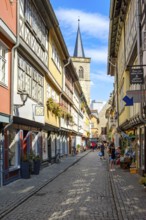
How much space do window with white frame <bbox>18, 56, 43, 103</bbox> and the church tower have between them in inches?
2585

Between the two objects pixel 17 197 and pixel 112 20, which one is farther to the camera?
pixel 112 20

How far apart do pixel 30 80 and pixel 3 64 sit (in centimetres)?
429

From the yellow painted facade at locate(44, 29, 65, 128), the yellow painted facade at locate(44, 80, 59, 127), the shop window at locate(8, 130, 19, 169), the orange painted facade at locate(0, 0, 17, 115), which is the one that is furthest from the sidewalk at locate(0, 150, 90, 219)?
the yellow painted facade at locate(44, 29, 65, 128)

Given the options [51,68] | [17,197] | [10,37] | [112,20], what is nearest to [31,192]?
[17,197]

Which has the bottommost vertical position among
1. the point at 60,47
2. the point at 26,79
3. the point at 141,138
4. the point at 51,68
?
the point at 141,138

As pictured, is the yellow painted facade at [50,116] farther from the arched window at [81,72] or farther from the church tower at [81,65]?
the arched window at [81,72]

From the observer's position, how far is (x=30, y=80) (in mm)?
17125

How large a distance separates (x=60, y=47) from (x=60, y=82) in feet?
8.60

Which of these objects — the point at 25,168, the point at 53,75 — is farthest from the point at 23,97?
the point at 53,75

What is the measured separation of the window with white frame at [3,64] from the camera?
41.4 feet

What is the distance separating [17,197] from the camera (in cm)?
1067

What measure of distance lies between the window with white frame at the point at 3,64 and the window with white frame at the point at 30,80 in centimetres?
177

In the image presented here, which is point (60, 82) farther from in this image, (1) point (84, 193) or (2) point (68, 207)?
(2) point (68, 207)

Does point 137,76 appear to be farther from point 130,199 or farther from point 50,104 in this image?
point 50,104
